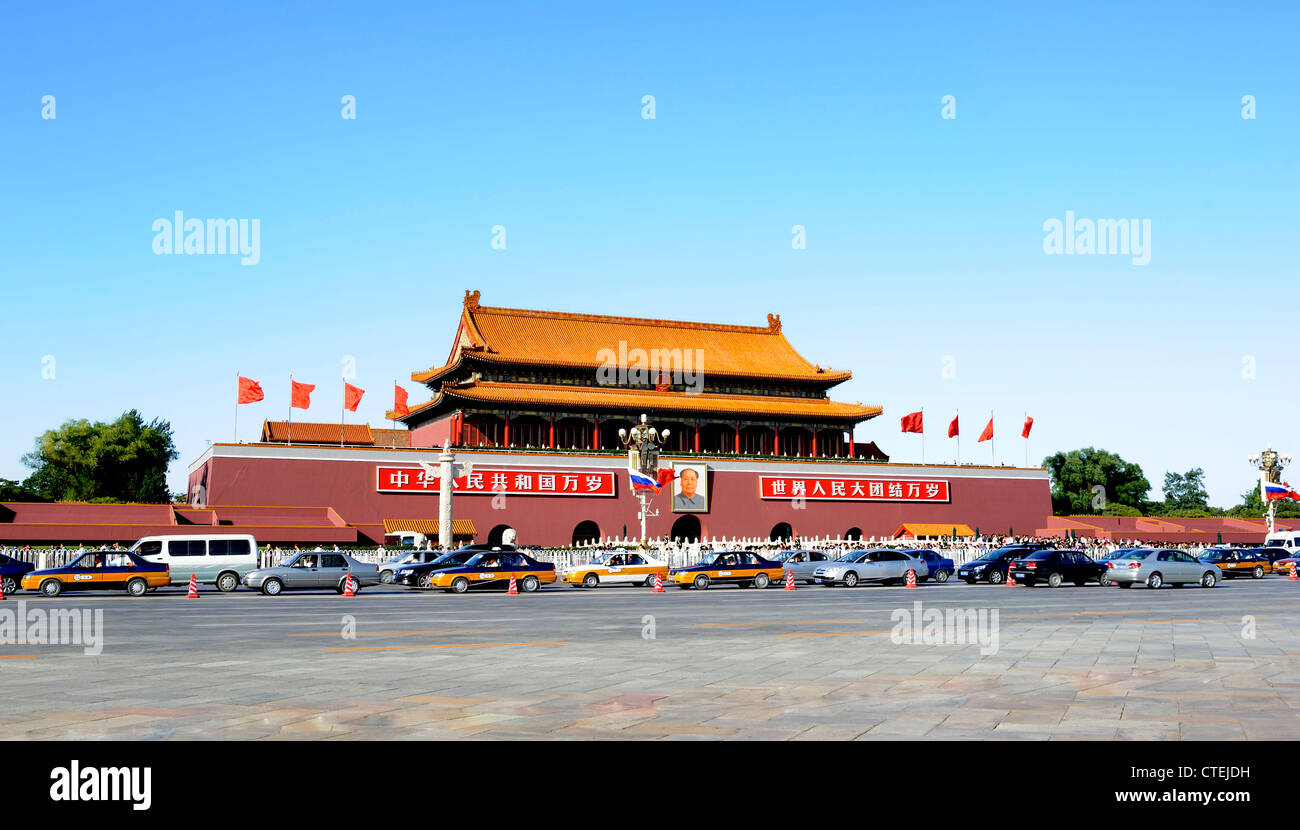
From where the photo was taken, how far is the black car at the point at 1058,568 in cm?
3328

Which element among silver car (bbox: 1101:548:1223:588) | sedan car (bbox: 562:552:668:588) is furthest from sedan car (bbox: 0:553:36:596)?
silver car (bbox: 1101:548:1223:588)

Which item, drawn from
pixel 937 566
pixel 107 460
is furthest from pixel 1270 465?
pixel 107 460

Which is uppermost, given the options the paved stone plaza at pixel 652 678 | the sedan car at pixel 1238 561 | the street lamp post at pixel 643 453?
the street lamp post at pixel 643 453

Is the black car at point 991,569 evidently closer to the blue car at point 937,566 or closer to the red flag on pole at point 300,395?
the blue car at point 937,566

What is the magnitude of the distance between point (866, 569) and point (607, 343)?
31886 millimetres

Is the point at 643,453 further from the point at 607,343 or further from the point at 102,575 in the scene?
the point at 102,575

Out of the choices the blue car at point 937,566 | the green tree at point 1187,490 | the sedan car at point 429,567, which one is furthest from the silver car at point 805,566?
the green tree at point 1187,490

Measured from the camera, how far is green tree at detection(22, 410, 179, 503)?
76.9 meters

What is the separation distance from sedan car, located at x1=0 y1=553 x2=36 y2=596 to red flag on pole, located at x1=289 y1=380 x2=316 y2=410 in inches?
794

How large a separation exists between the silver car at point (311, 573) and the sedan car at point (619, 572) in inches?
282

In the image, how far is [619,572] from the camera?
3694 centimetres
